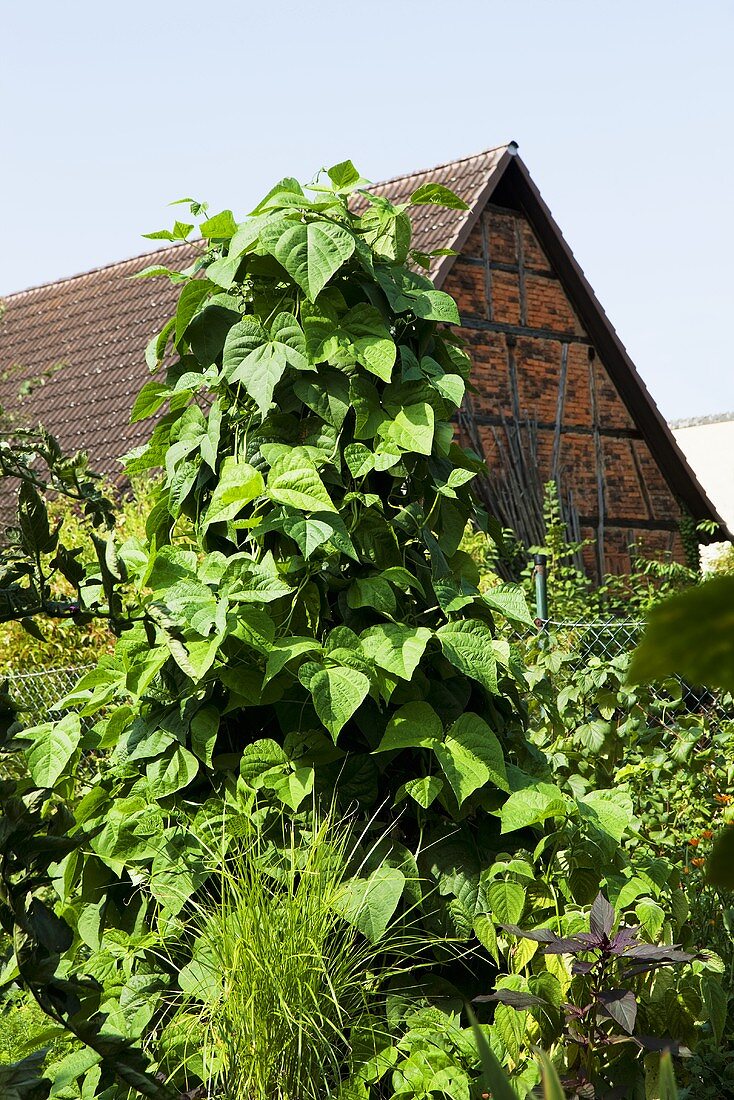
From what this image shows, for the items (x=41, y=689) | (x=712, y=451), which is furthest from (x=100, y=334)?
(x=712, y=451)

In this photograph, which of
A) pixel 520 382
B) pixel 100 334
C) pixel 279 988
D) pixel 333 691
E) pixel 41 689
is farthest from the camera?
pixel 100 334

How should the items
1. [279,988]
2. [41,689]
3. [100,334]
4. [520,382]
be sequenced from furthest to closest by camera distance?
1. [100,334]
2. [520,382]
3. [41,689]
4. [279,988]

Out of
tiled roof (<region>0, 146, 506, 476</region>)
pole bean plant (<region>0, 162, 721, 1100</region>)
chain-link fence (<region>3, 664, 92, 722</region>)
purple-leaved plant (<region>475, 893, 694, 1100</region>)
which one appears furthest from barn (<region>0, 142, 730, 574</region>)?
purple-leaved plant (<region>475, 893, 694, 1100</region>)

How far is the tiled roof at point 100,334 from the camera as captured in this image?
12.9 metres

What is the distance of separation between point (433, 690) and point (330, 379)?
0.74 metres

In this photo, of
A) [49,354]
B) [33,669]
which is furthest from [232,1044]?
[49,354]

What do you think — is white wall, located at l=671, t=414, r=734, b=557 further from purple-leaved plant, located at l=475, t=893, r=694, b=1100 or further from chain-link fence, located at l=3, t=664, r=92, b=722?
purple-leaved plant, located at l=475, t=893, r=694, b=1100

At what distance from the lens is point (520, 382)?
1348cm

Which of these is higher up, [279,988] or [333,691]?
[333,691]

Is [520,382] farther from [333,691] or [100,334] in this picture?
[333,691]

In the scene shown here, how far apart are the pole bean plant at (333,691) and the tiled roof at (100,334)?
8.95 meters

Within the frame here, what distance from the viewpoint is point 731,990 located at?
9.76 ft

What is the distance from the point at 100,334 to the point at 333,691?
14.1 metres

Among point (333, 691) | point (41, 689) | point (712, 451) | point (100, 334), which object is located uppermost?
point (100, 334)
